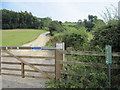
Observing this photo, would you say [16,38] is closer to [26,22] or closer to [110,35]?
[110,35]

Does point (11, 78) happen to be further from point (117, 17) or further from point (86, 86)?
point (117, 17)

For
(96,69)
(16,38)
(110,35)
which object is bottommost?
(96,69)

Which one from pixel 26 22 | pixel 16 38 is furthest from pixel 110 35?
pixel 26 22

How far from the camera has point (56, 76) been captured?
3777 mm

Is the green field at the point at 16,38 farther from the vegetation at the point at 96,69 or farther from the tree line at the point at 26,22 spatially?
the vegetation at the point at 96,69

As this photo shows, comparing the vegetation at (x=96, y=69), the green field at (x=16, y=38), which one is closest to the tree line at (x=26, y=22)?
the green field at (x=16, y=38)

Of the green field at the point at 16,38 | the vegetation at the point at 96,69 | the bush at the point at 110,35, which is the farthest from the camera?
the green field at the point at 16,38

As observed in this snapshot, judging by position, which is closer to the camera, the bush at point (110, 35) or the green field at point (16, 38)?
the bush at point (110, 35)

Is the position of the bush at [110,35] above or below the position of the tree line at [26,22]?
below

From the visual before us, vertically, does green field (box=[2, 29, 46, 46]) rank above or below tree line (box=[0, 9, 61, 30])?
below

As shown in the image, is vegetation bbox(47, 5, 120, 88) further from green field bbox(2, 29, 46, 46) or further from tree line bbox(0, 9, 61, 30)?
tree line bbox(0, 9, 61, 30)

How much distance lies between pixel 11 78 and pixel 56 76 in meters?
1.78

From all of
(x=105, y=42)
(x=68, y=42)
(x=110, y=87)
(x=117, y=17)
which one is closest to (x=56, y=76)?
(x=110, y=87)

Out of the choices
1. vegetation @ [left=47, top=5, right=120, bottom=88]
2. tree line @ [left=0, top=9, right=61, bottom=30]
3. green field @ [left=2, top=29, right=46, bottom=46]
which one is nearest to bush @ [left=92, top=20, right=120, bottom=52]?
vegetation @ [left=47, top=5, right=120, bottom=88]
